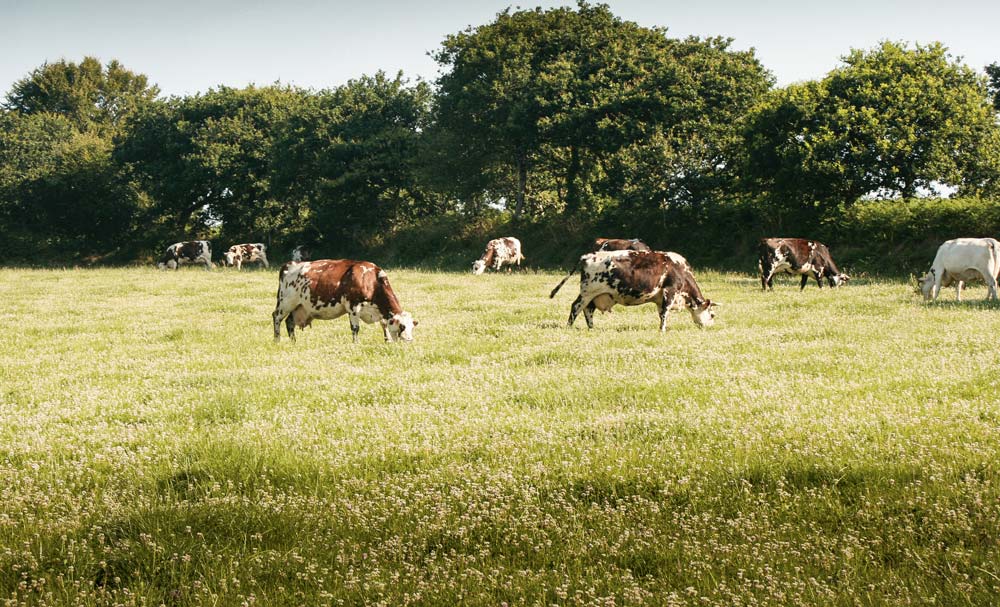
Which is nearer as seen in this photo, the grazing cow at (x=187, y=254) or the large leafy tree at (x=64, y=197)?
the grazing cow at (x=187, y=254)

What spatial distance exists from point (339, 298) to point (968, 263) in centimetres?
1675

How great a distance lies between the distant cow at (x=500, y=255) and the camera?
41062 millimetres

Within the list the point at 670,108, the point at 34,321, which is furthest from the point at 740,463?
the point at 670,108

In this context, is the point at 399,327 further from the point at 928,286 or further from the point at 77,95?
the point at 77,95

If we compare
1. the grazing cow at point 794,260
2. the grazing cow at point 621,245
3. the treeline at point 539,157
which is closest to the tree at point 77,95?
the treeline at point 539,157

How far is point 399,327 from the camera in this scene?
50.0 ft

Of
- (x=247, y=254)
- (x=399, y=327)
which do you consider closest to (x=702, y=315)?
(x=399, y=327)

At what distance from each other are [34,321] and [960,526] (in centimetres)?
2084

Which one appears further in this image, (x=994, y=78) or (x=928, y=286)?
(x=994, y=78)

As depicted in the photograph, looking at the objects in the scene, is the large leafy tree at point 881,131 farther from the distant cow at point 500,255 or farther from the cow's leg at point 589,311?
the cow's leg at point 589,311

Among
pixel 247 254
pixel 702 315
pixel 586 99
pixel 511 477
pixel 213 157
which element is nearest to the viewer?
pixel 511 477

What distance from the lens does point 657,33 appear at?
4531cm

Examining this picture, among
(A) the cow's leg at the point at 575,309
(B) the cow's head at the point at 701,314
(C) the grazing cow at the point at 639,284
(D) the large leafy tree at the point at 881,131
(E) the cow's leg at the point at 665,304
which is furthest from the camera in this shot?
(D) the large leafy tree at the point at 881,131

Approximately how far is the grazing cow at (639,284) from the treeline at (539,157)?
18158 millimetres
